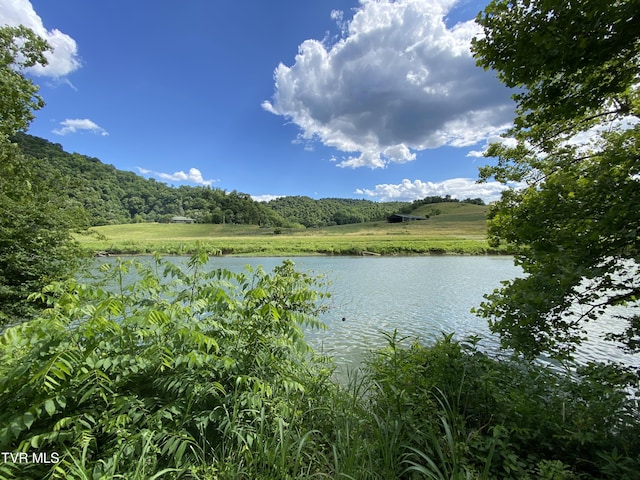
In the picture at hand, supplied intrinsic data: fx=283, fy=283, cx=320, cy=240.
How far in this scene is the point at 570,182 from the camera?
13.5ft

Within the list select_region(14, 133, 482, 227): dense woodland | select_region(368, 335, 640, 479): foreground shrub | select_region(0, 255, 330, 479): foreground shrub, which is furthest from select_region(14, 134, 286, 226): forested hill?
select_region(368, 335, 640, 479): foreground shrub

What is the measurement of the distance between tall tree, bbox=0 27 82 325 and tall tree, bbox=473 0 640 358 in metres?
11.9

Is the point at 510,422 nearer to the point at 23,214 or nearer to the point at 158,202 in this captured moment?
the point at 23,214

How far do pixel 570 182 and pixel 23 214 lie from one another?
1403 cm

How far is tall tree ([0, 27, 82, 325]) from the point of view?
8.61 meters

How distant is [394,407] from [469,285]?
17673mm

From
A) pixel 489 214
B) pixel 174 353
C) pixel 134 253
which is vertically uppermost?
pixel 489 214

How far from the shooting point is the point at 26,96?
11.4 meters

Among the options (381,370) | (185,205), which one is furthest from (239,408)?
(185,205)

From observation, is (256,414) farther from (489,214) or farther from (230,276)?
(489,214)

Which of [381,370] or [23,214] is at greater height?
[23,214]

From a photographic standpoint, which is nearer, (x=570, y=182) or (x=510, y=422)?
(x=510, y=422)

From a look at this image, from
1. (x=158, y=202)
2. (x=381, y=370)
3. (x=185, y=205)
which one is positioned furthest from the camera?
(x=185, y=205)

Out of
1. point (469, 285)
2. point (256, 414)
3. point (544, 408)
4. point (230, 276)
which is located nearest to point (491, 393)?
point (544, 408)
